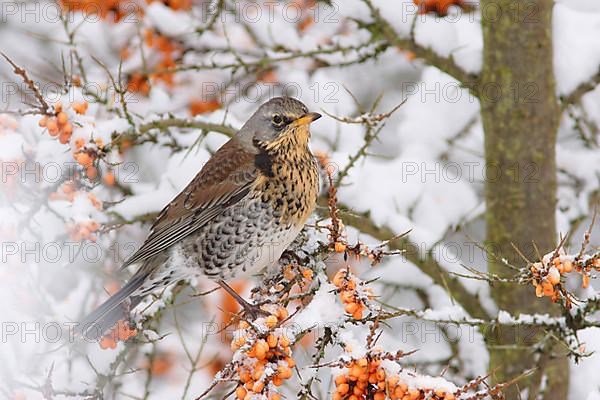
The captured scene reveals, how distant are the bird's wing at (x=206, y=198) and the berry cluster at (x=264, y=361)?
4.63ft

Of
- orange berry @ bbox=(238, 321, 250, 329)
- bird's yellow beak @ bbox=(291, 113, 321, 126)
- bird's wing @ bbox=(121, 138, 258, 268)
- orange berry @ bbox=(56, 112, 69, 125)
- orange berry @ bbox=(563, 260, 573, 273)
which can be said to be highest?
bird's yellow beak @ bbox=(291, 113, 321, 126)

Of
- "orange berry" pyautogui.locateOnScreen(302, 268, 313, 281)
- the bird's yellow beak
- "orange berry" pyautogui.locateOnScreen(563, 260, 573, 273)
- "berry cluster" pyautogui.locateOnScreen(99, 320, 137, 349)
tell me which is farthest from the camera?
the bird's yellow beak

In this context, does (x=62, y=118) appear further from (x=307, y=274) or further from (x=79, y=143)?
(x=307, y=274)

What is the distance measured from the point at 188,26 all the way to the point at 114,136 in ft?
6.59

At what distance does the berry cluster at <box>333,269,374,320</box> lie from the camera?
8.60 feet

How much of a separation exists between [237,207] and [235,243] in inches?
6.2

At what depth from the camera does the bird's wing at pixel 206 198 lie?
3951 millimetres

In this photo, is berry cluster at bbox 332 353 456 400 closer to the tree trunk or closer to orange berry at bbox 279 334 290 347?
orange berry at bbox 279 334 290 347

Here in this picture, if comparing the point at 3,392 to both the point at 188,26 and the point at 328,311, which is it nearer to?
the point at 328,311

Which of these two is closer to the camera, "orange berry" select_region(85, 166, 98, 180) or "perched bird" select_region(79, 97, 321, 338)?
"orange berry" select_region(85, 166, 98, 180)

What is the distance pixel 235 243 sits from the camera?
12.7 feet

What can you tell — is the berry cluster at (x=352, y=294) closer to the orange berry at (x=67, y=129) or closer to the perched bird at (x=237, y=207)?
the perched bird at (x=237, y=207)

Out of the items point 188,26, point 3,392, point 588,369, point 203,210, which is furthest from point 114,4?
point 588,369

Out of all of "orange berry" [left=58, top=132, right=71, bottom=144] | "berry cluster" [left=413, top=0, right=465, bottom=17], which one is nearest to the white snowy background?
"orange berry" [left=58, top=132, right=71, bottom=144]
